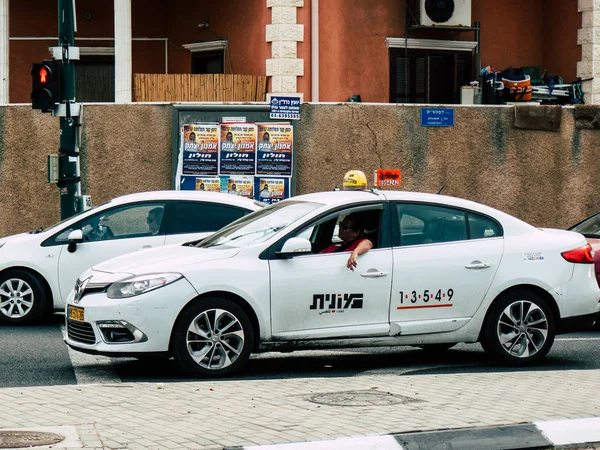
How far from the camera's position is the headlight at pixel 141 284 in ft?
31.2

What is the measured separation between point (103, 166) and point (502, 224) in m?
10.5

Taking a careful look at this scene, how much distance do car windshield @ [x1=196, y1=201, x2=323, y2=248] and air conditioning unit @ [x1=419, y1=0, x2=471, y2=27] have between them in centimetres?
1243

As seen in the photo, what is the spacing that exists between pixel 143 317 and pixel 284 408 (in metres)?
2.01

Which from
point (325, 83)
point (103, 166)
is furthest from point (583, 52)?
point (103, 166)

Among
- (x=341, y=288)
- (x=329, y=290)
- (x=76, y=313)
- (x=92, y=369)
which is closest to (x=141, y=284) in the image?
(x=76, y=313)

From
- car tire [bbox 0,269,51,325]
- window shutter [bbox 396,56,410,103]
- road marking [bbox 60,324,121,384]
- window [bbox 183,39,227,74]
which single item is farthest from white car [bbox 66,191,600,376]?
window [bbox 183,39,227,74]

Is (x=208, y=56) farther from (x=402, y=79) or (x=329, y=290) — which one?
(x=329, y=290)

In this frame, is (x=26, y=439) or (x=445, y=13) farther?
(x=445, y=13)

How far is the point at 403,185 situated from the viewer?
67.4 feet

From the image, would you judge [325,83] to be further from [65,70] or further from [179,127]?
[65,70]

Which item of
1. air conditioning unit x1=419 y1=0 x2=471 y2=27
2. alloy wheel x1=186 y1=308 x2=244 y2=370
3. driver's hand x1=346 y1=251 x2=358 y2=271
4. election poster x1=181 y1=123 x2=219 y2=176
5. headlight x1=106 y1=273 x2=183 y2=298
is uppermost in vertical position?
air conditioning unit x1=419 y1=0 x2=471 y2=27

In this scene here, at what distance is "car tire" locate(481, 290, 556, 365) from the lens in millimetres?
10523

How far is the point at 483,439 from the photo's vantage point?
7.14 meters

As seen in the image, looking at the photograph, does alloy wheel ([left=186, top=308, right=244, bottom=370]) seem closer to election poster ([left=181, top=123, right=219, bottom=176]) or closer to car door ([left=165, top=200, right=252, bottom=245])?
car door ([left=165, top=200, right=252, bottom=245])
